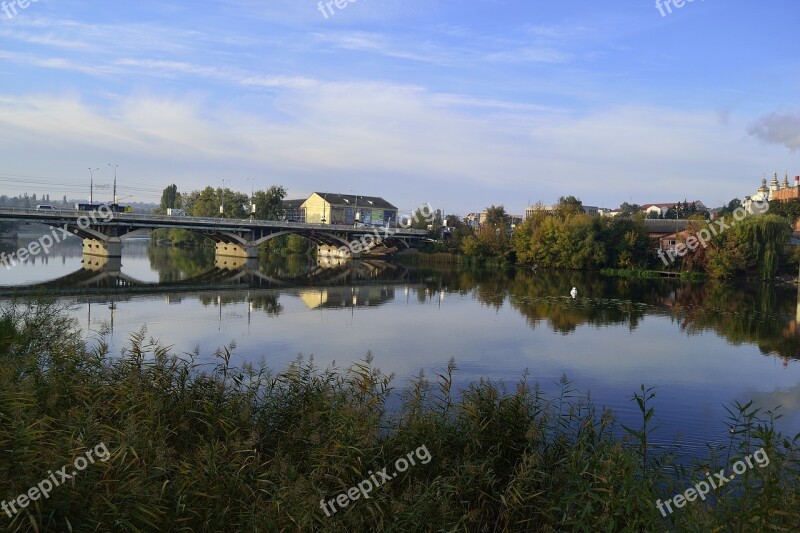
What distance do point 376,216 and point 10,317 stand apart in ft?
268

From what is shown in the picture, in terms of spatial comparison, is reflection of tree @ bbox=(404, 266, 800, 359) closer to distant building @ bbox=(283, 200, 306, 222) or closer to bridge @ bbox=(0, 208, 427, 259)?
bridge @ bbox=(0, 208, 427, 259)

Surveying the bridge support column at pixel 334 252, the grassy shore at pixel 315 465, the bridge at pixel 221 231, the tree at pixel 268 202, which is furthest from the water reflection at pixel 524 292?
the tree at pixel 268 202

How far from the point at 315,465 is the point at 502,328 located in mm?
16805

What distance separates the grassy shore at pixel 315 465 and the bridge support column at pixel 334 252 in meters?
61.0

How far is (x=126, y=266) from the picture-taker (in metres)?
49.2

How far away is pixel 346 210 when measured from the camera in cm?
9312

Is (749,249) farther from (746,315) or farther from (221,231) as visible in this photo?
(221,231)

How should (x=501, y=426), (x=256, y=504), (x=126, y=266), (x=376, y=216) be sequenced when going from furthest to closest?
(x=376, y=216) < (x=126, y=266) < (x=501, y=426) < (x=256, y=504)

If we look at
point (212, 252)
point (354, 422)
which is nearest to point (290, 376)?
point (354, 422)

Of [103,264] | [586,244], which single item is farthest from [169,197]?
[586,244]

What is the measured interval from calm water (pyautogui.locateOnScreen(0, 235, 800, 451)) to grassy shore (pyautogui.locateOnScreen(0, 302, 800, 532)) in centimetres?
396

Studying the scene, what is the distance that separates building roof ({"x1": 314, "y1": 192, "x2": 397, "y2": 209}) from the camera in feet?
308

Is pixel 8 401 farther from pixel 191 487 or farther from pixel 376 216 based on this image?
pixel 376 216

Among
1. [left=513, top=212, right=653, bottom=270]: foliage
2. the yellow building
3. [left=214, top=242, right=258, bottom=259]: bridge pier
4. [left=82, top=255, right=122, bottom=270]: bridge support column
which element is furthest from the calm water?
the yellow building
